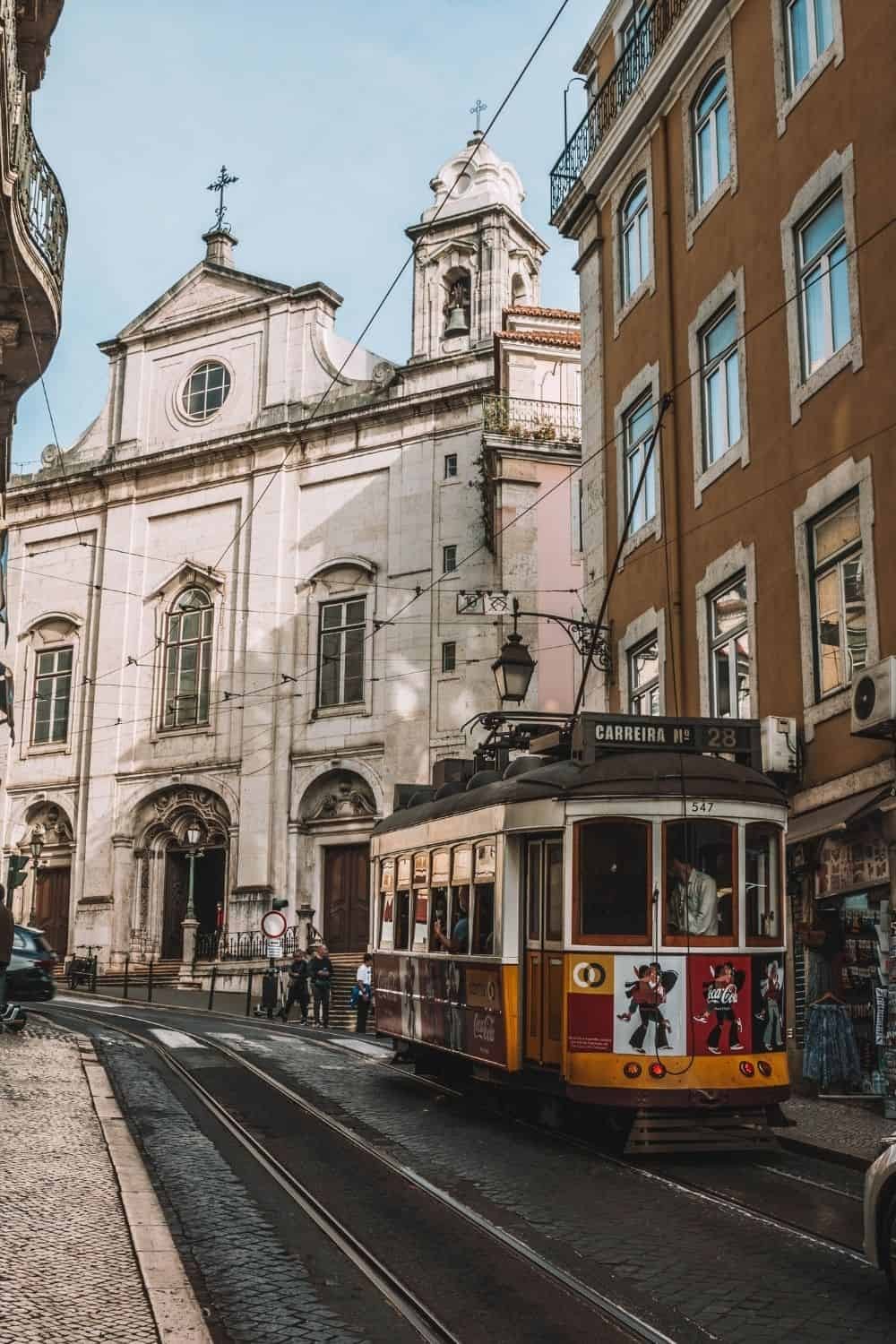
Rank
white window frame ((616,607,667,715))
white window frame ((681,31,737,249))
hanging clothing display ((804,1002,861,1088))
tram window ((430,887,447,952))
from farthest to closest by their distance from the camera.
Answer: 1. white window frame ((616,607,667,715))
2. white window frame ((681,31,737,249))
3. tram window ((430,887,447,952))
4. hanging clothing display ((804,1002,861,1088))

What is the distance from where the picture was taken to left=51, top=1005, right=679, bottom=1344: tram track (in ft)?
20.6

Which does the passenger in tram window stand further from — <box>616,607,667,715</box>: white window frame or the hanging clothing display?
<box>616,607,667,715</box>: white window frame

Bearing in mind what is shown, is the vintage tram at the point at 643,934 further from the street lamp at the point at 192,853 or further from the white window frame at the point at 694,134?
the street lamp at the point at 192,853

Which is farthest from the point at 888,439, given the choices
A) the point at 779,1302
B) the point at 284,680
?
the point at 284,680

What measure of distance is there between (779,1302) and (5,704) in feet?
48.6

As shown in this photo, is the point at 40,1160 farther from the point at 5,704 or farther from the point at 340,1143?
the point at 5,704

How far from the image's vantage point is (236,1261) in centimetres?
736

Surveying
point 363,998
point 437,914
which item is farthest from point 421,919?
point 363,998

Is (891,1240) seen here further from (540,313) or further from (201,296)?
(201,296)

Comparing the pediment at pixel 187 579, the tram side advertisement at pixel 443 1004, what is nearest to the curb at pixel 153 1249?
the tram side advertisement at pixel 443 1004

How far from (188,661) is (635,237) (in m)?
22.4

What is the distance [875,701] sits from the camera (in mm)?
12586

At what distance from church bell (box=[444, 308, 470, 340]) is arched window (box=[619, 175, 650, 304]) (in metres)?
16.8

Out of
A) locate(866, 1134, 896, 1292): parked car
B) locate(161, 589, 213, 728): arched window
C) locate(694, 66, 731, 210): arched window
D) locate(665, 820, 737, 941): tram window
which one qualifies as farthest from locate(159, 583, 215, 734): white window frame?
locate(866, 1134, 896, 1292): parked car
